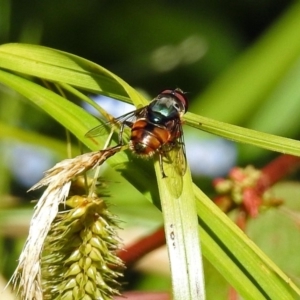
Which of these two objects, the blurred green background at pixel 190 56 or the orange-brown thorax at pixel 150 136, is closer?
the orange-brown thorax at pixel 150 136

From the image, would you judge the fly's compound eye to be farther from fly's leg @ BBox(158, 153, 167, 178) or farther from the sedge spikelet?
the sedge spikelet

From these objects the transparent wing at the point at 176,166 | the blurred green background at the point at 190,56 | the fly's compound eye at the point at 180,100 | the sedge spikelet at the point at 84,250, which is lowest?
the sedge spikelet at the point at 84,250

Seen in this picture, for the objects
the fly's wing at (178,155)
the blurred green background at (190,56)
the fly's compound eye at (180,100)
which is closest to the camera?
the fly's wing at (178,155)

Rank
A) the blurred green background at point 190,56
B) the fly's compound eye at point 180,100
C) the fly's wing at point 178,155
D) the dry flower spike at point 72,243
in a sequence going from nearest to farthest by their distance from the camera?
the dry flower spike at point 72,243 < the fly's wing at point 178,155 < the fly's compound eye at point 180,100 < the blurred green background at point 190,56

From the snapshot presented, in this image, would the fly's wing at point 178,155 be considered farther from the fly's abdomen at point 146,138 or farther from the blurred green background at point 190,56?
the blurred green background at point 190,56

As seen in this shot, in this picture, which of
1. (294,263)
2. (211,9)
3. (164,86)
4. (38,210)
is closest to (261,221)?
(294,263)

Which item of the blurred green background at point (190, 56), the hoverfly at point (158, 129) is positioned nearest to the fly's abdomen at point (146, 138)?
the hoverfly at point (158, 129)

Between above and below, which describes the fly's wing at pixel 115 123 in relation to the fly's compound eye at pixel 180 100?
below

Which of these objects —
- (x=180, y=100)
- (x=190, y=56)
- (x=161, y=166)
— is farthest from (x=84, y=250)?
(x=190, y=56)
